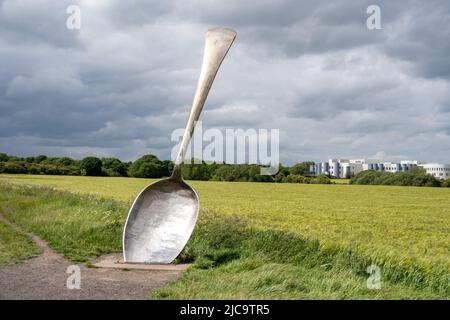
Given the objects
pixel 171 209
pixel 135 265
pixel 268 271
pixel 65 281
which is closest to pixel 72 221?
pixel 171 209

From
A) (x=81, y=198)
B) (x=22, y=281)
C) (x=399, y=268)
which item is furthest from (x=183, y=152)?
(x=81, y=198)

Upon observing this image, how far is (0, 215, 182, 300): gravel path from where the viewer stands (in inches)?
329

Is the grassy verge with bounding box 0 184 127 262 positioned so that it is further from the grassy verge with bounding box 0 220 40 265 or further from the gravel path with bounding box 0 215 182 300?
the gravel path with bounding box 0 215 182 300

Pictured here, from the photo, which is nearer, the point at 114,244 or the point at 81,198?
the point at 114,244

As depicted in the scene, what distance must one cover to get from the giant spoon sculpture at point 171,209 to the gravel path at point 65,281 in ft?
2.93

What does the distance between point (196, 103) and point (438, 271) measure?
19.8ft

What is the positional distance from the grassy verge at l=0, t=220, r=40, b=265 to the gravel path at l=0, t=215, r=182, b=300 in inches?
15.4

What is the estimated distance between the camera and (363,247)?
36.7ft

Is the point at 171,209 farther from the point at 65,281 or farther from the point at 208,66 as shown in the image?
the point at 208,66

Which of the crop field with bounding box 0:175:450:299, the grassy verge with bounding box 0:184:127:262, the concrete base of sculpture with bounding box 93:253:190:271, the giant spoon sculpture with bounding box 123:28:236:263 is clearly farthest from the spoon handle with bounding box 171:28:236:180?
the grassy verge with bounding box 0:184:127:262

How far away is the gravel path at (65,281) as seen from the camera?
A: 836cm

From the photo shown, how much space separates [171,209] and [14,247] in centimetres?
405

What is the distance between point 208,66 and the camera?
11547 millimetres
